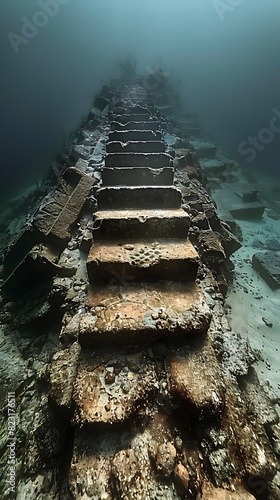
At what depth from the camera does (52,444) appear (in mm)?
1681

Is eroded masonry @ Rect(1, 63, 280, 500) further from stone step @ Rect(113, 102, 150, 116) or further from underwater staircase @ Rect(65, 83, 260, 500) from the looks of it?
stone step @ Rect(113, 102, 150, 116)

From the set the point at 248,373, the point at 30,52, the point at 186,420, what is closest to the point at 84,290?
the point at 186,420

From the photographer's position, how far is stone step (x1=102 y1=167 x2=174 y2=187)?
3.80 meters

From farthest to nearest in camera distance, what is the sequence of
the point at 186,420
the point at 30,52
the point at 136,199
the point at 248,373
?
1. the point at 30,52
2. the point at 136,199
3. the point at 248,373
4. the point at 186,420

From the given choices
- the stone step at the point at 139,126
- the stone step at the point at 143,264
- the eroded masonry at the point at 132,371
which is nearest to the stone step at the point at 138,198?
the eroded masonry at the point at 132,371

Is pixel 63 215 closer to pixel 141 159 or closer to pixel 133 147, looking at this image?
pixel 141 159

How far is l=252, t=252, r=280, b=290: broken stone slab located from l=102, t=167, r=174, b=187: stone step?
250 centimetres

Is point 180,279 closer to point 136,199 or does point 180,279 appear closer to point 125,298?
point 125,298

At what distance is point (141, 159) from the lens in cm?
428

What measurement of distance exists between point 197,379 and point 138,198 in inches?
87.6

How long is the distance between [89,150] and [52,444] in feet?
19.6
